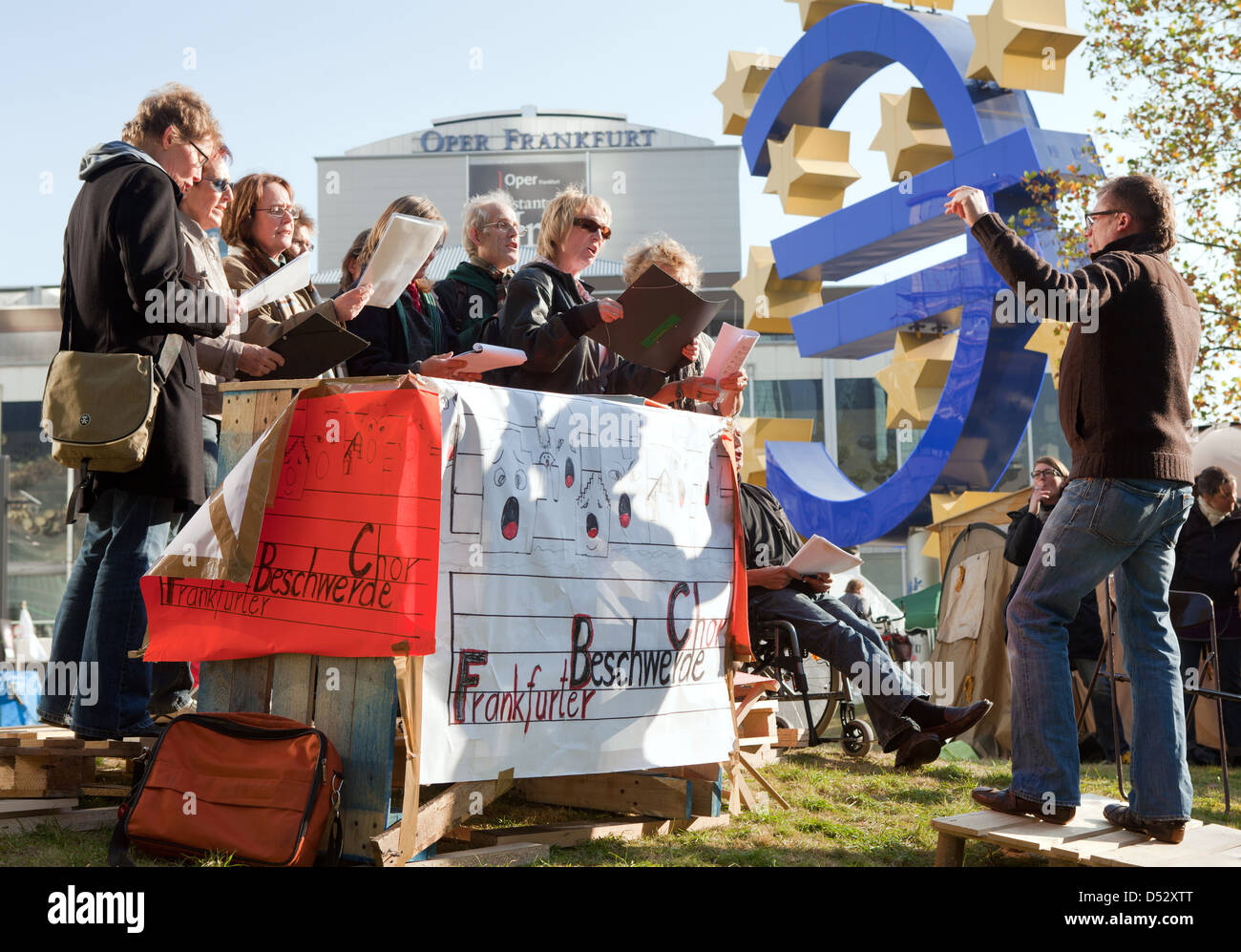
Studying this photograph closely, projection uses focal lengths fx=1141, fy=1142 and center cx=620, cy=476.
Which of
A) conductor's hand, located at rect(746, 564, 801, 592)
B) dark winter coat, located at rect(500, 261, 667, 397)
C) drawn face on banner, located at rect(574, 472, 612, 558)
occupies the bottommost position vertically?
conductor's hand, located at rect(746, 564, 801, 592)

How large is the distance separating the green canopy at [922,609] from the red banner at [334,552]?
11.4 m

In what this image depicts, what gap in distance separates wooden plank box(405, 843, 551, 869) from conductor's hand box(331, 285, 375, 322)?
5.62 ft

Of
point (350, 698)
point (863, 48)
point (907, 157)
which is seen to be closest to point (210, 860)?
point (350, 698)

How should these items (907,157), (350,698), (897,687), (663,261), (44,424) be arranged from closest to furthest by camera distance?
(350,698)
(44,424)
(897,687)
(663,261)
(907,157)

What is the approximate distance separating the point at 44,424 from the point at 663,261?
108 inches

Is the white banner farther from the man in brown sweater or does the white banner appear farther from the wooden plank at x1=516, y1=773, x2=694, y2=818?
the man in brown sweater

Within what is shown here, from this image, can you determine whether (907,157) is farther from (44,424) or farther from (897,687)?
(44,424)

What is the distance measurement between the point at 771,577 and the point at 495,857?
2.52 m

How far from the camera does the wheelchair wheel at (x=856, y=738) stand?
19.7 feet

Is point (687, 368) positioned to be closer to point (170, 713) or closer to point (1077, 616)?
point (170, 713)

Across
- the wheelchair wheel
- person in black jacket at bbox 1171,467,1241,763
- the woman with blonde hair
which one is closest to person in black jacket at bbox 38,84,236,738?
the woman with blonde hair

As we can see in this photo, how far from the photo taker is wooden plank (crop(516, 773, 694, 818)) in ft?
12.5

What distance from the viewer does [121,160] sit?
3652 mm

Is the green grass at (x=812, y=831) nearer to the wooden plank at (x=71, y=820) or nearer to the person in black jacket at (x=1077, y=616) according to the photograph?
the wooden plank at (x=71, y=820)
